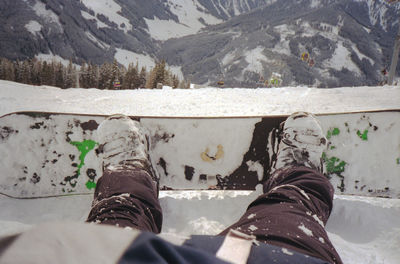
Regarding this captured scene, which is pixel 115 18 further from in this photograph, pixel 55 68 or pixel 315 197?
pixel 315 197

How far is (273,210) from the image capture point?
3.40ft

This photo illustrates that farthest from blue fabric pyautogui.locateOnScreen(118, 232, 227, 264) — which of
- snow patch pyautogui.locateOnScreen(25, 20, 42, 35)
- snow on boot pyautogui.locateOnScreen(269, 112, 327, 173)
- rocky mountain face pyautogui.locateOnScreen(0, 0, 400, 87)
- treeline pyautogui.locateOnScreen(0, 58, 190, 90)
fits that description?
snow patch pyautogui.locateOnScreen(25, 20, 42, 35)

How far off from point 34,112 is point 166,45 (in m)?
141

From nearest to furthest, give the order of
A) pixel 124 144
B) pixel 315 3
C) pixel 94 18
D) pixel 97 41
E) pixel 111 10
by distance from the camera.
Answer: pixel 124 144, pixel 97 41, pixel 94 18, pixel 111 10, pixel 315 3

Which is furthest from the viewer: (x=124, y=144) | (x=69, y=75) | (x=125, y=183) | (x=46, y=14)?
(x=46, y=14)

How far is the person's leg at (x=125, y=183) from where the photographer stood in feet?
3.31

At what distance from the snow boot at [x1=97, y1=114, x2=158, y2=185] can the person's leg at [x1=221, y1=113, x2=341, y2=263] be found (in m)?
0.84

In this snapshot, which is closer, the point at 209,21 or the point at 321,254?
the point at 321,254

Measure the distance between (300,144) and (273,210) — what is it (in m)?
0.89

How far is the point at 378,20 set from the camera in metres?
123

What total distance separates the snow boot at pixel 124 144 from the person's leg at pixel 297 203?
0.84 m

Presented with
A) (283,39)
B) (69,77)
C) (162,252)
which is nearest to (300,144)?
(162,252)

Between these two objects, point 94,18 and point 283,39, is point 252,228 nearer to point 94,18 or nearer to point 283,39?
point 283,39

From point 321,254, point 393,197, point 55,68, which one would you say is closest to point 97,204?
point 321,254
